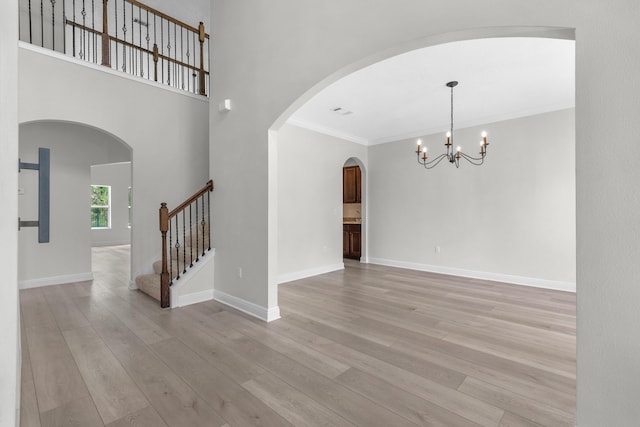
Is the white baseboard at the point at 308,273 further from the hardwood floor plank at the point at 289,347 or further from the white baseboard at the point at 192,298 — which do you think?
the hardwood floor plank at the point at 289,347

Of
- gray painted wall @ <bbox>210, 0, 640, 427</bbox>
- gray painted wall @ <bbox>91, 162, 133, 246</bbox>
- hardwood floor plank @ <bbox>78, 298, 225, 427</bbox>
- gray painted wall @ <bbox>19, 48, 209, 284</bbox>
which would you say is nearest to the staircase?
gray painted wall @ <bbox>19, 48, 209, 284</bbox>

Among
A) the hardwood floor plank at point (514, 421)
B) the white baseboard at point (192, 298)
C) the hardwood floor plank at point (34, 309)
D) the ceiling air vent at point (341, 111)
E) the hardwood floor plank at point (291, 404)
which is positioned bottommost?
the hardwood floor plank at point (514, 421)

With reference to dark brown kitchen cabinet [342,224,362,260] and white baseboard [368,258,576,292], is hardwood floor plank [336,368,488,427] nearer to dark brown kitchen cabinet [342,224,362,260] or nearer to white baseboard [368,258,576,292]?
white baseboard [368,258,576,292]

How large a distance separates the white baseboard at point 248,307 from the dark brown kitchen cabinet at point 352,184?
4.23 meters

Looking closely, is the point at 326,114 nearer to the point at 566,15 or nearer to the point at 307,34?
the point at 307,34

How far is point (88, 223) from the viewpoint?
5.09 m

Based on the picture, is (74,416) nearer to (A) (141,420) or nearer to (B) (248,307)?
(A) (141,420)

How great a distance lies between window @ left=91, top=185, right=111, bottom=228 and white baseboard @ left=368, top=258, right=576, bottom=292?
31.8ft

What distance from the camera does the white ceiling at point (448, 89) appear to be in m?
2.99

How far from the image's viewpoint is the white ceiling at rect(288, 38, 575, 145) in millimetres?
2992

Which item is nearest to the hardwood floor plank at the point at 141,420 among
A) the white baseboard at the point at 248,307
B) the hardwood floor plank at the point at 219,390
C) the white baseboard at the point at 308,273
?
the hardwood floor plank at the point at 219,390

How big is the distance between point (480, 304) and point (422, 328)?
1.29m

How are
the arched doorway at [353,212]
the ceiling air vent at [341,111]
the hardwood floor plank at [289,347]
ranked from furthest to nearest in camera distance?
1. the arched doorway at [353,212]
2. the ceiling air vent at [341,111]
3. the hardwood floor plank at [289,347]

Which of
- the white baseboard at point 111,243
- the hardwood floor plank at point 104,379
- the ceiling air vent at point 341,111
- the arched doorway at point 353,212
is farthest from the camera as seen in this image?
the white baseboard at point 111,243
